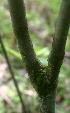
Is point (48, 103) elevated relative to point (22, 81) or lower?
lower

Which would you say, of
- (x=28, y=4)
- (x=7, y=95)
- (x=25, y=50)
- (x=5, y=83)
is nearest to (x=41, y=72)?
(x=25, y=50)

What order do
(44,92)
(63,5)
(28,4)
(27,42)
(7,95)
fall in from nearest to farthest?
(63,5), (27,42), (44,92), (7,95), (28,4)

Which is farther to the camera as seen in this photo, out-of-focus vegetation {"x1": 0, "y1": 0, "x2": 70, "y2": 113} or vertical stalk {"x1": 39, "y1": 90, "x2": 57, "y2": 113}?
out-of-focus vegetation {"x1": 0, "y1": 0, "x2": 70, "y2": 113}

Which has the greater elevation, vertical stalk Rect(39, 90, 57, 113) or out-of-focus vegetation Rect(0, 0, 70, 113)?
out-of-focus vegetation Rect(0, 0, 70, 113)

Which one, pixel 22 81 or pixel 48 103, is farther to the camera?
pixel 22 81

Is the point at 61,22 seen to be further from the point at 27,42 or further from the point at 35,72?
the point at 35,72

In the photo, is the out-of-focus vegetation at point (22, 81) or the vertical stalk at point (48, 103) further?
the out-of-focus vegetation at point (22, 81)

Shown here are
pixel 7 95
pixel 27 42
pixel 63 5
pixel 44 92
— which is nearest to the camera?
pixel 63 5

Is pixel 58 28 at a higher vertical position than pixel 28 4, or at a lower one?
lower

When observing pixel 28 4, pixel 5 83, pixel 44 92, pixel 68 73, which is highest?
pixel 28 4

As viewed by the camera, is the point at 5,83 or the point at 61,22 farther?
the point at 5,83

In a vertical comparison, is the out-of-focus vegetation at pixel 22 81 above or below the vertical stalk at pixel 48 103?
above
